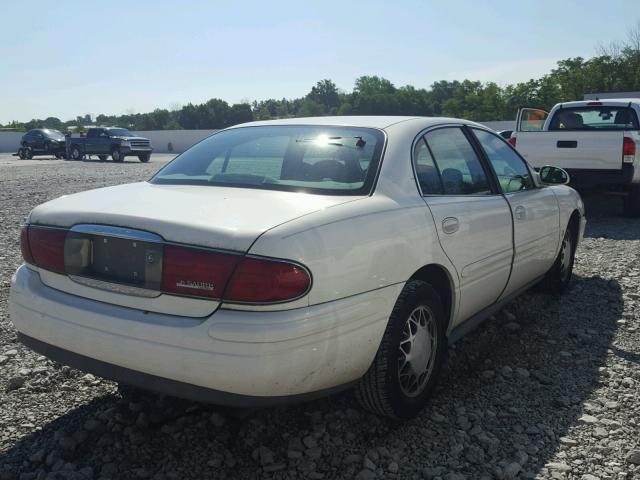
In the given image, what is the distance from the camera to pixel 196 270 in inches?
88.7

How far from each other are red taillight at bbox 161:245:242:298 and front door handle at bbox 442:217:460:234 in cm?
129

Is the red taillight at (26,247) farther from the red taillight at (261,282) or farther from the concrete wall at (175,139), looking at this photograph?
the concrete wall at (175,139)

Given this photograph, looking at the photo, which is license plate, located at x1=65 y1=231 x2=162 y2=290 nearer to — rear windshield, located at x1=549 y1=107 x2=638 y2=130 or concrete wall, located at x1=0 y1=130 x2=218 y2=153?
rear windshield, located at x1=549 y1=107 x2=638 y2=130

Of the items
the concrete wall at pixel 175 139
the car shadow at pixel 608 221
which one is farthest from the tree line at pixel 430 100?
the car shadow at pixel 608 221

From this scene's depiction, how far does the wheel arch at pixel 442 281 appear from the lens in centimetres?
303

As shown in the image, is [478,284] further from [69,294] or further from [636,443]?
[69,294]

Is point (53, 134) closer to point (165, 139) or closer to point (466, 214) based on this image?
point (165, 139)

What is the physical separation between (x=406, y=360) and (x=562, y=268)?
2.88 metres

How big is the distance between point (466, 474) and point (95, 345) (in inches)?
65.6

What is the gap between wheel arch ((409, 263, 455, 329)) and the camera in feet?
9.95

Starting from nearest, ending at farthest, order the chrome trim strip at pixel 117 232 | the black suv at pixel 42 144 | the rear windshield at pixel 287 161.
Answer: the chrome trim strip at pixel 117 232
the rear windshield at pixel 287 161
the black suv at pixel 42 144

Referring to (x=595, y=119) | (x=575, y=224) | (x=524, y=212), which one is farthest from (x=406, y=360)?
(x=595, y=119)

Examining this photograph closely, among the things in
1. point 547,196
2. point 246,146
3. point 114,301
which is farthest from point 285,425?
point 547,196

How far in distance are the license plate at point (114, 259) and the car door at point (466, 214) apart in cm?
144
